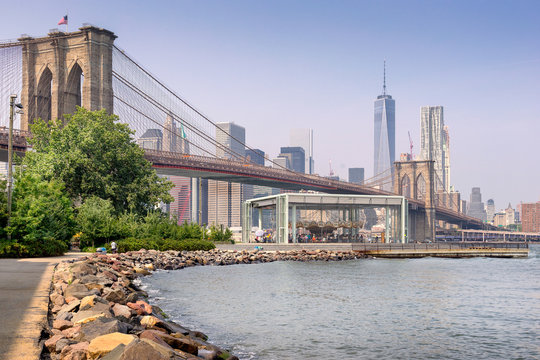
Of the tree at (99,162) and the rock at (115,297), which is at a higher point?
the tree at (99,162)

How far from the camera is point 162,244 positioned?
148ft

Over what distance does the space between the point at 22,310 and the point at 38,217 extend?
738 inches

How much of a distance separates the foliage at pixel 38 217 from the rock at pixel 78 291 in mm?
14679

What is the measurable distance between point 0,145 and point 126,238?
19.8 meters

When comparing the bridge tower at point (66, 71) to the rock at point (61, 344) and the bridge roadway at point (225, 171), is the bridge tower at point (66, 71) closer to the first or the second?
the bridge roadway at point (225, 171)

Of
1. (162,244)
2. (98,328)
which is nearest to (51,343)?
(98,328)

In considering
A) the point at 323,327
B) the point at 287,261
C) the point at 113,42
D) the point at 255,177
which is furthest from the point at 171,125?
the point at 323,327

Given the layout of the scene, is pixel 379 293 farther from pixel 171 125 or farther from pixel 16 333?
pixel 171 125

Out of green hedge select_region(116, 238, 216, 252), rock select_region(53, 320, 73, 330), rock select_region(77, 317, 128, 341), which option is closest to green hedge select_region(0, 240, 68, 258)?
green hedge select_region(116, 238, 216, 252)

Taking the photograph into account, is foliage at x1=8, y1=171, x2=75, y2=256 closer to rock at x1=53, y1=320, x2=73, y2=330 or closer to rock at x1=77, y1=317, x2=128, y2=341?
rock at x1=53, y1=320, x2=73, y2=330

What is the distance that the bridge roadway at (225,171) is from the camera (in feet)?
191

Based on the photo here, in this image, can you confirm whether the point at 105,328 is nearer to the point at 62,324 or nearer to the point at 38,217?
the point at 62,324

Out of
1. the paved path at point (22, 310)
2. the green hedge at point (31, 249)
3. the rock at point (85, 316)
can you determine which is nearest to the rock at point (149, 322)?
the rock at point (85, 316)

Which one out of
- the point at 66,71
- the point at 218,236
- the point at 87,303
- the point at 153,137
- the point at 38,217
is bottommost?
the point at 87,303
